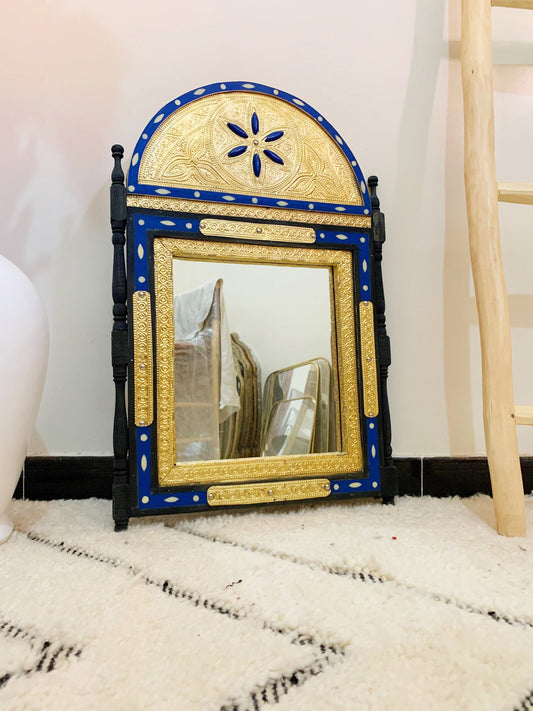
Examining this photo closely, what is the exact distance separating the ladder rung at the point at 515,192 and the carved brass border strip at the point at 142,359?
0.62m

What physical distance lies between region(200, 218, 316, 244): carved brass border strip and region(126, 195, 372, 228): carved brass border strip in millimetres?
16

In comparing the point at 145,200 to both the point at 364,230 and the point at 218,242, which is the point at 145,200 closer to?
the point at 218,242

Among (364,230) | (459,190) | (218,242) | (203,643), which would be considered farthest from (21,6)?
(203,643)

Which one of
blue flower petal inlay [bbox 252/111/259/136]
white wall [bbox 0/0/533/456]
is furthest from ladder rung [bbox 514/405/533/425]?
blue flower petal inlay [bbox 252/111/259/136]

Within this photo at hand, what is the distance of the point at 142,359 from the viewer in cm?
80

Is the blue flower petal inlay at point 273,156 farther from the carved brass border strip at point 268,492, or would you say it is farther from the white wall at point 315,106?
the carved brass border strip at point 268,492

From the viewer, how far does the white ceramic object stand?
0.67 meters

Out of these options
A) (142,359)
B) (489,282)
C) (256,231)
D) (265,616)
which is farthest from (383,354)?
(265,616)

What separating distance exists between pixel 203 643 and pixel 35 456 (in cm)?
64

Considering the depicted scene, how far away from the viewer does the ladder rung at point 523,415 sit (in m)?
0.76

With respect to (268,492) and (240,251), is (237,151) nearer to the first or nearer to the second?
(240,251)

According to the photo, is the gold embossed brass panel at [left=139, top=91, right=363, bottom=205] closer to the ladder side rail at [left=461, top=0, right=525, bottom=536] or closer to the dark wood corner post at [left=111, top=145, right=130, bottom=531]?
the dark wood corner post at [left=111, top=145, right=130, bottom=531]

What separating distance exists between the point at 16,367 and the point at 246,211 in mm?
459

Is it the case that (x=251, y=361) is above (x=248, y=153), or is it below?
below
